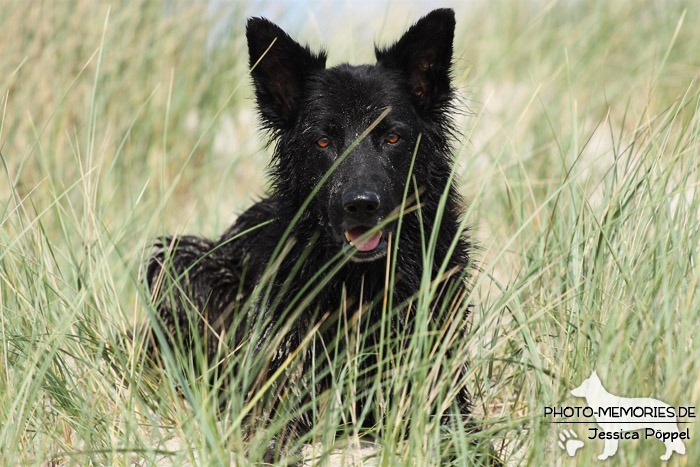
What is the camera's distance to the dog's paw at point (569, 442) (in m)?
2.42

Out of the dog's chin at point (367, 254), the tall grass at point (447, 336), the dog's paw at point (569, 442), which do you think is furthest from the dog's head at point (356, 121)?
the dog's paw at point (569, 442)

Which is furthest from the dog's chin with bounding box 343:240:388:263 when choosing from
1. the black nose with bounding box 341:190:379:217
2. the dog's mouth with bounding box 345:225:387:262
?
the black nose with bounding box 341:190:379:217

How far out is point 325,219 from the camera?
3.48 meters

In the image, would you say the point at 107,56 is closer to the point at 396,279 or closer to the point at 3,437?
the point at 396,279

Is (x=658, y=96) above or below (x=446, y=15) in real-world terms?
above

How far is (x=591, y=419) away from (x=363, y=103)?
5.84 feet

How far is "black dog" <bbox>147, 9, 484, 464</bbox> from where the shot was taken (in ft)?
10.9

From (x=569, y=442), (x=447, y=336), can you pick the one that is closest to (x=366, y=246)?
(x=447, y=336)

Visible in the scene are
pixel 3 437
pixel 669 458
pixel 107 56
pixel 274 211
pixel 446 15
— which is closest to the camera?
pixel 669 458

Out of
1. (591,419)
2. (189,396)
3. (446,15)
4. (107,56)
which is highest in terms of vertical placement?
(107,56)

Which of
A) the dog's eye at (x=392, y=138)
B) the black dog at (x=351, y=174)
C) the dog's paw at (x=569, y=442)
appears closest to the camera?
the dog's paw at (x=569, y=442)

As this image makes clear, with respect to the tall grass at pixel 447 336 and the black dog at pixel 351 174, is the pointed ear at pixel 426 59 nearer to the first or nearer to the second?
the black dog at pixel 351 174

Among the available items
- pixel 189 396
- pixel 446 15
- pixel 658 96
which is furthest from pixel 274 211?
pixel 658 96

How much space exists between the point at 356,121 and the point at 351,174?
0.35 m
